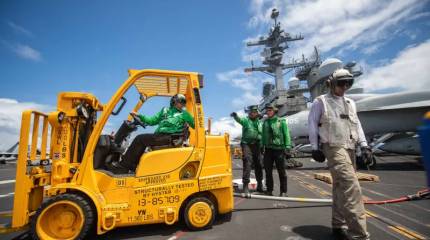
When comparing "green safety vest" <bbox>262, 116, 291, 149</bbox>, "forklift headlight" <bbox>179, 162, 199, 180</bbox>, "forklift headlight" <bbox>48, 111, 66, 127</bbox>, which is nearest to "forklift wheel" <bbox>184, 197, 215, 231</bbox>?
"forklift headlight" <bbox>179, 162, 199, 180</bbox>

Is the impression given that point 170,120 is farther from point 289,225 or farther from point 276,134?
point 276,134

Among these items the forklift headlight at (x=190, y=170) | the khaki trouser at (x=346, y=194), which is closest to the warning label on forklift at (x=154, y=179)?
the forklift headlight at (x=190, y=170)

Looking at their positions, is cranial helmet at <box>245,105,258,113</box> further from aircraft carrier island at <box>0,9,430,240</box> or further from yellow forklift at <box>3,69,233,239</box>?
yellow forklift at <box>3,69,233,239</box>

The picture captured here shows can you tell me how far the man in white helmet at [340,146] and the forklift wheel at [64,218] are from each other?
2.92 metres

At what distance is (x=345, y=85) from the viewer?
314cm

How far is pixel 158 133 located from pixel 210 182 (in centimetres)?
102

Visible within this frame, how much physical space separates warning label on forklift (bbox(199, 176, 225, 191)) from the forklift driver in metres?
0.74

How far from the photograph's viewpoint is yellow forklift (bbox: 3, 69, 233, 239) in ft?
9.79

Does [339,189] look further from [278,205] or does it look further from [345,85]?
[278,205]

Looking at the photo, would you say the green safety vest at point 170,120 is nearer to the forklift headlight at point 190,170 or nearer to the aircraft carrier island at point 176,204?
the aircraft carrier island at point 176,204

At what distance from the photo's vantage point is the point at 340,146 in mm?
2977

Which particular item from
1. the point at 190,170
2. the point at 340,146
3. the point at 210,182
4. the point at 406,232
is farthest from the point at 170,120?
the point at 406,232

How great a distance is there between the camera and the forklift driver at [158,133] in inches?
139

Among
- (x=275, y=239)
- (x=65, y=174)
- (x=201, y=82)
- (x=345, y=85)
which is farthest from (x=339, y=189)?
(x=65, y=174)
